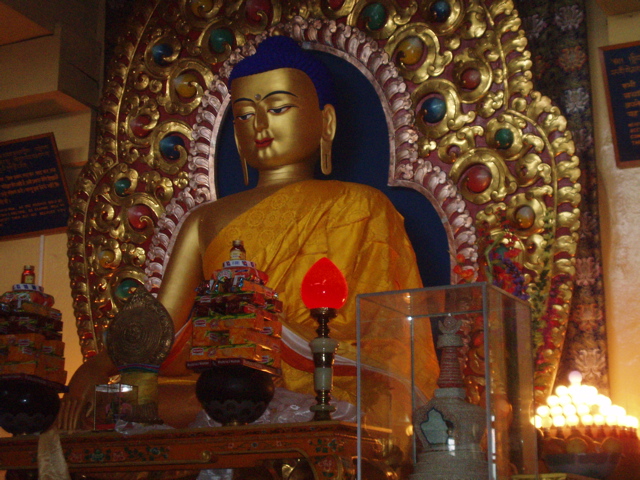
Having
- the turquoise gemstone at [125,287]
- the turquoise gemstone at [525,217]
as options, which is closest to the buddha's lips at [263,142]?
the turquoise gemstone at [125,287]

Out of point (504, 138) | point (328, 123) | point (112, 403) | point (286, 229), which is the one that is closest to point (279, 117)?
point (328, 123)

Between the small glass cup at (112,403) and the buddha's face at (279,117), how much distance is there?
5.36ft

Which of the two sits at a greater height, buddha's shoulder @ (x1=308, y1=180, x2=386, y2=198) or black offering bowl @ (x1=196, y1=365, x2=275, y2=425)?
buddha's shoulder @ (x1=308, y1=180, x2=386, y2=198)

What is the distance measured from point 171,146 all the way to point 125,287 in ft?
2.46

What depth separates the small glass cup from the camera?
10.3 ft

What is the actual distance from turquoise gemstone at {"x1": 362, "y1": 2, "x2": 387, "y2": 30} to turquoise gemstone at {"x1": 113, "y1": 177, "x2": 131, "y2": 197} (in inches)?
56.9

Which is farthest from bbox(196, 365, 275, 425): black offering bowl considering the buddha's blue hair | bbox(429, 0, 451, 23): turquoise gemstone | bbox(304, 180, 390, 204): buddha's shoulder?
bbox(429, 0, 451, 23): turquoise gemstone

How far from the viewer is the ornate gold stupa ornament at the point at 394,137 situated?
4.02 metres

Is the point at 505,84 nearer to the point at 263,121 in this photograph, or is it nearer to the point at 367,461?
the point at 263,121

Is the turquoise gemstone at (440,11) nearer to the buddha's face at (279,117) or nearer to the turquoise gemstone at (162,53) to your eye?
the buddha's face at (279,117)

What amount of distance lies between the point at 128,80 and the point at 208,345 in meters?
2.42

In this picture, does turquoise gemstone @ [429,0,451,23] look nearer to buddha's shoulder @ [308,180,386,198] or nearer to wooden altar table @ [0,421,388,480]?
buddha's shoulder @ [308,180,386,198]

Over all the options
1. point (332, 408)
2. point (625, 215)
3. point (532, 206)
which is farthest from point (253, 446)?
point (625, 215)

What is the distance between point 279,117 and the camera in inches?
176
